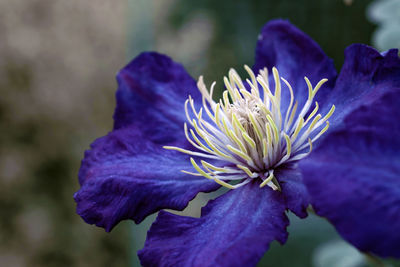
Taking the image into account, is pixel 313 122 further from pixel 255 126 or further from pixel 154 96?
pixel 154 96

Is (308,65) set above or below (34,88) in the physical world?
above

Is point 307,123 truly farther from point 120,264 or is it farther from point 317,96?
point 120,264

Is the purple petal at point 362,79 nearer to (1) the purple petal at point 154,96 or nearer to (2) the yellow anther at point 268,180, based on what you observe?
(2) the yellow anther at point 268,180

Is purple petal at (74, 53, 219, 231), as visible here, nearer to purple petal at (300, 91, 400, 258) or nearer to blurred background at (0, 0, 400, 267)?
purple petal at (300, 91, 400, 258)

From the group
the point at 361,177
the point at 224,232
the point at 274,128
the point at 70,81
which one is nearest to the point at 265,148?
the point at 274,128

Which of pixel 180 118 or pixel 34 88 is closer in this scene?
pixel 180 118

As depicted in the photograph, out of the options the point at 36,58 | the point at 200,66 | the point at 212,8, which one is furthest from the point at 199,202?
the point at 36,58

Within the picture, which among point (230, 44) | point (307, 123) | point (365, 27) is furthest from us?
point (230, 44)
